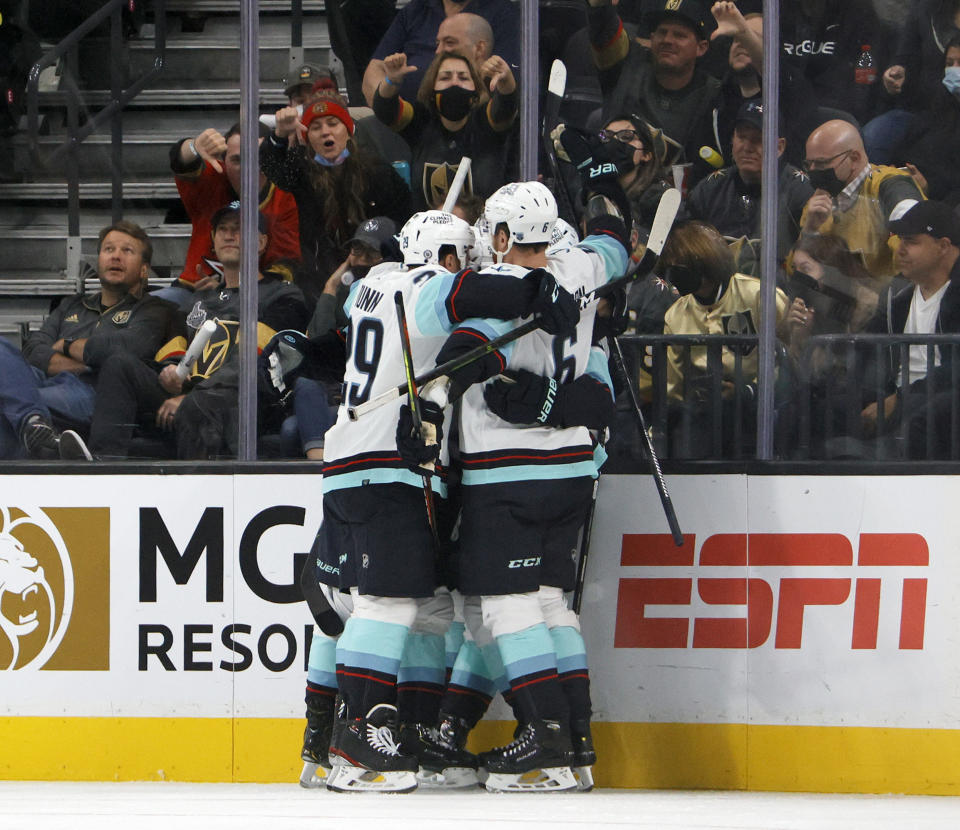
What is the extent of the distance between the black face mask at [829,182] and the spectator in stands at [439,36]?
871mm

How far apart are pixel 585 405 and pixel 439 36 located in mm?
1183

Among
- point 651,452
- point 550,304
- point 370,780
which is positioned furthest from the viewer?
point 651,452

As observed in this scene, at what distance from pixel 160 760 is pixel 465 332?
4.78 ft

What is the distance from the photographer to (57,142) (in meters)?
4.30

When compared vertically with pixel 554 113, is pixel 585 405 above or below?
below

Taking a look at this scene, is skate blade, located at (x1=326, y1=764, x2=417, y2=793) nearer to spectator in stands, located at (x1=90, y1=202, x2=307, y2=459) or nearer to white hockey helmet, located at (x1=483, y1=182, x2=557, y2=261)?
spectator in stands, located at (x1=90, y1=202, x2=307, y2=459)

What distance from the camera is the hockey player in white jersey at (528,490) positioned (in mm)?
3688

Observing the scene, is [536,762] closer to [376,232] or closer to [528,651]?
[528,651]

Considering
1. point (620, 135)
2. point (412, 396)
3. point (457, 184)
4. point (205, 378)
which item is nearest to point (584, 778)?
point (412, 396)

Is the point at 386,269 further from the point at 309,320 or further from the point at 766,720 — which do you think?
the point at 766,720

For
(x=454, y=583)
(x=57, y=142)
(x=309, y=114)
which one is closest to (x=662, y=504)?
(x=454, y=583)

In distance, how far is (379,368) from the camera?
3795mm

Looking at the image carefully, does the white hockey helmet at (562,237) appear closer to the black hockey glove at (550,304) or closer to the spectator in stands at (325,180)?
the black hockey glove at (550,304)

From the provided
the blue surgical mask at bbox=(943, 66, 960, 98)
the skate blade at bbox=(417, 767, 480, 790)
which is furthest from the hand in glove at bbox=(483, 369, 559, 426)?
the blue surgical mask at bbox=(943, 66, 960, 98)
